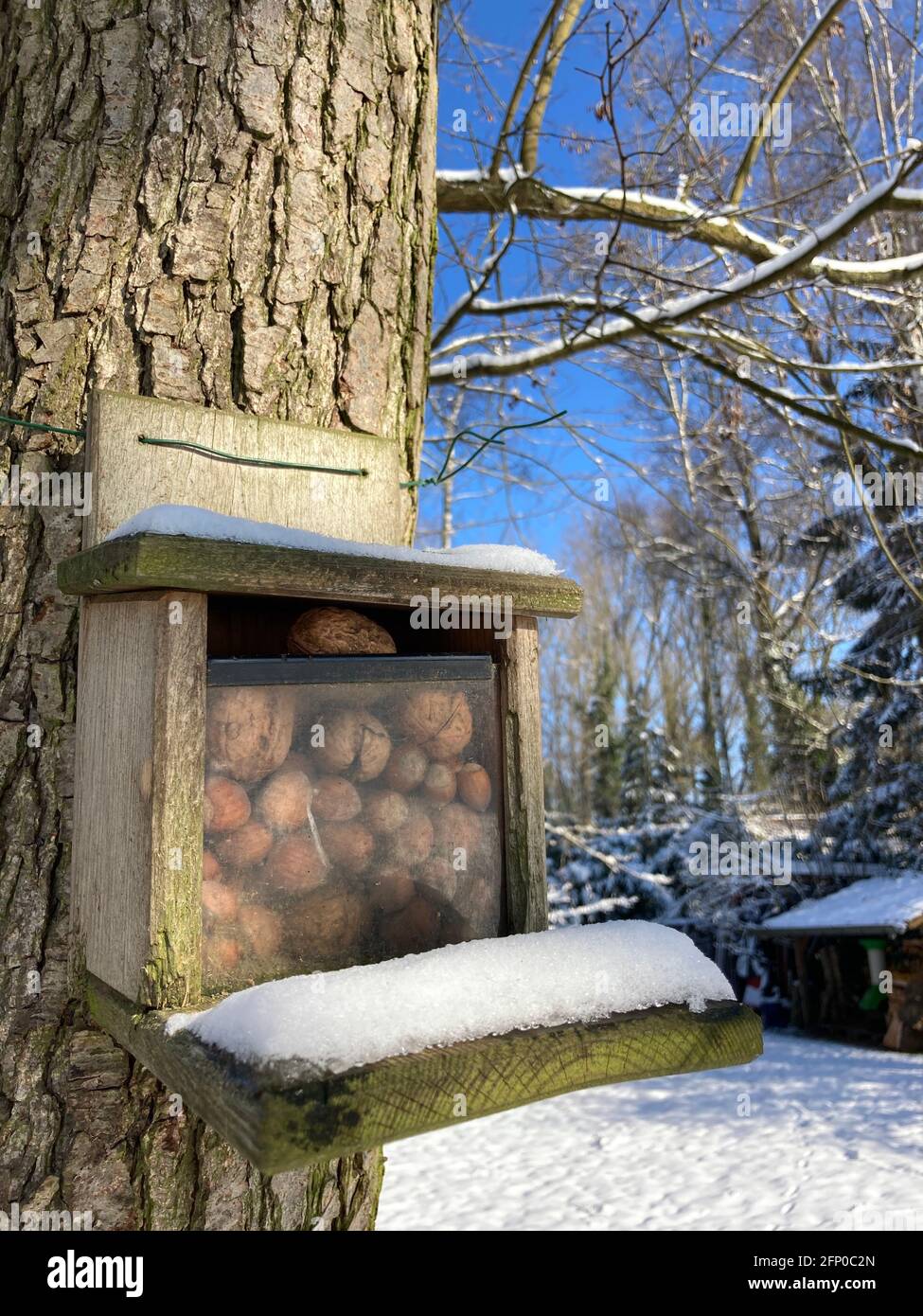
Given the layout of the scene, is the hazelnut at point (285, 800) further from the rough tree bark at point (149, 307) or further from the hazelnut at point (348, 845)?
the rough tree bark at point (149, 307)

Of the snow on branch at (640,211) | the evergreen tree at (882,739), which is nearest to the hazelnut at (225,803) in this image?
the snow on branch at (640,211)

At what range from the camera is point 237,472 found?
1593 mm

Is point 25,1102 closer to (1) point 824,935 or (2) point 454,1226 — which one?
(2) point 454,1226

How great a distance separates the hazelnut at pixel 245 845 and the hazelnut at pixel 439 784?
0.23 metres

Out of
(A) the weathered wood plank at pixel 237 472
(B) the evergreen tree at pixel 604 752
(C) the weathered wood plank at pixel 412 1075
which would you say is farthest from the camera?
(B) the evergreen tree at pixel 604 752

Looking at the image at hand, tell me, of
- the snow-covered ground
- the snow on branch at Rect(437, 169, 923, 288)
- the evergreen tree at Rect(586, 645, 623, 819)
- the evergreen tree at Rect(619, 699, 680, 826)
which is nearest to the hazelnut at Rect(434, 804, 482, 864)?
the snow on branch at Rect(437, 169, 923, 288)

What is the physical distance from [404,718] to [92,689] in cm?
45

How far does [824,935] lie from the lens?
9.93m

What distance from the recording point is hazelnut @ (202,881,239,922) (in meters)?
1.21

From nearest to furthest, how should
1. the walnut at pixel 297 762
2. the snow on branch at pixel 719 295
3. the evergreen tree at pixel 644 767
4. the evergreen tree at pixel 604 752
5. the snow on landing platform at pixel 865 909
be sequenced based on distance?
the walnut at pixel 297 762 < the snow on branch at pixel 719 295 < the snow on landing platform at pixel 865 909 < the evergreen tree at pixel 644 767 < the evergreen tree at pixel 604 752

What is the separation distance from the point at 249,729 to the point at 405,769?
223 millimetres

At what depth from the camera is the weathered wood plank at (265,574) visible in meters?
1.14

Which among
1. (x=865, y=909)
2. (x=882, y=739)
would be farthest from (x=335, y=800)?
(x=882, y=739)
